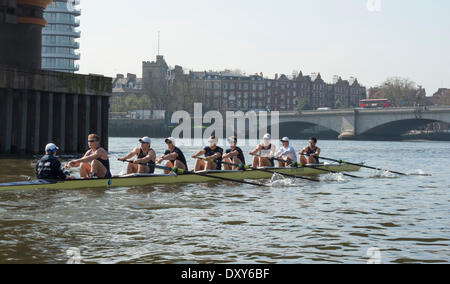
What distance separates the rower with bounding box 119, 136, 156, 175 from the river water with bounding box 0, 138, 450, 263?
0.68m

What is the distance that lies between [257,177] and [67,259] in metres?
14.2

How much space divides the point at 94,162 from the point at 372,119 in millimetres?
86291

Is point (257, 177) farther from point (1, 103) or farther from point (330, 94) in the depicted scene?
point (330, 94)

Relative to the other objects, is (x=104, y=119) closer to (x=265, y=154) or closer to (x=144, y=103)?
(x=265, y=154)

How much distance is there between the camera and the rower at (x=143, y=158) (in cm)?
1914

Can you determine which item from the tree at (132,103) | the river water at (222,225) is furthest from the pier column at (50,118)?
the tree at (132,103)

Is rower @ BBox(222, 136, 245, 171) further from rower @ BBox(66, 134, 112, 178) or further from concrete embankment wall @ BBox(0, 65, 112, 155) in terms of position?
concrete embankment wall @ BBox(0, 65, 112, 155)

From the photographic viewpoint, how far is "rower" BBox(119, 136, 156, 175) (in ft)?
62.8

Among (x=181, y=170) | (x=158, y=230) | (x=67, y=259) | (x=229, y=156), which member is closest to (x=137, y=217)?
(x=158, y=230)

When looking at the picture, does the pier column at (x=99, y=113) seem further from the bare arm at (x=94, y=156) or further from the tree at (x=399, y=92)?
the tree at (x=399, y=92)

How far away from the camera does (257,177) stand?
2336 centimetres

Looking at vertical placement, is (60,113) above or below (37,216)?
above

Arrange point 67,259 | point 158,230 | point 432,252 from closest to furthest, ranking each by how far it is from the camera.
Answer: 1. point 67,259
2. point 432,252
3. point 158,230

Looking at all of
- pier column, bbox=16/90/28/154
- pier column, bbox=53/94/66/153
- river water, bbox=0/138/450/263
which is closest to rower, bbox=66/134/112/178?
river water, bbox=0/138/450/263
